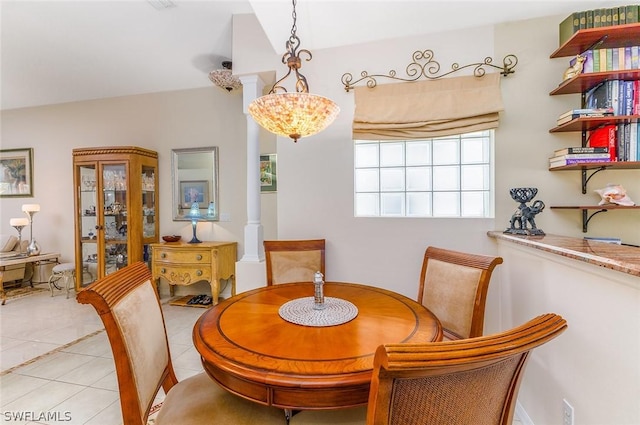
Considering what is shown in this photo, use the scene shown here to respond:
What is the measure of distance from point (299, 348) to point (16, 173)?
5999mm

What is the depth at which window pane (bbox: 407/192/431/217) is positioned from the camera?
92.9 inches

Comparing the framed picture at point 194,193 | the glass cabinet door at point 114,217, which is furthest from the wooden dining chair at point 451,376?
the glass cabinet door at point 114,217

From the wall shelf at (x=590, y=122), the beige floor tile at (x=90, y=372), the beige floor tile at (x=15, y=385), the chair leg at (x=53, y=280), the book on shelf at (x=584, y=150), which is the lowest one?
the beige floor tile at (x=90, y=372)

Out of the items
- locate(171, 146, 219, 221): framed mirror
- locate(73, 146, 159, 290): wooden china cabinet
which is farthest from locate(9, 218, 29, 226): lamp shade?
locate(171, 146, 219, 221): framed mirror

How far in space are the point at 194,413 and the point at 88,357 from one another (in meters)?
2.00

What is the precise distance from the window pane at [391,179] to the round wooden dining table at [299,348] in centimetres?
118

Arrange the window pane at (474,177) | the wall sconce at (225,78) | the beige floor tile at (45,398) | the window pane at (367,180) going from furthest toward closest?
the wall sconce at (225,78) < the window pane at (367,180) < the window pane at (474,177) < the beige floor tile at (45,398)

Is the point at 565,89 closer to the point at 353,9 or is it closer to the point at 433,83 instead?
the point at 433,83

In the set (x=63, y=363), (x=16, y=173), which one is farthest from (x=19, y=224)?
(x=63, y=363)

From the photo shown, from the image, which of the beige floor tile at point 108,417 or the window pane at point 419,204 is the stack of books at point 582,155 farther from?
the beige floor tile at point 108,417

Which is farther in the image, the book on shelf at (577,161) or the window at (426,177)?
the window at (426,177)

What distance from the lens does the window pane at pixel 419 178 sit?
2.35 meters

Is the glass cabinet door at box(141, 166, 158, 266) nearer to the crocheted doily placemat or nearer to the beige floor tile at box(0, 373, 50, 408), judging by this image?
the beige floor tile at box(0, 373, 50, 408)

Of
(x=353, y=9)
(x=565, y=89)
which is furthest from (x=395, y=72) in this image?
(x=565, y=89)
